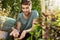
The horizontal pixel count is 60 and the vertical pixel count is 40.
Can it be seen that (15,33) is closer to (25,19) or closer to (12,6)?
(25,19)

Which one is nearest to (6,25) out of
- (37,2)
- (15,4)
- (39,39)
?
(15,4)

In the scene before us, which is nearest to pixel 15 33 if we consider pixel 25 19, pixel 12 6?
pixel 25 19

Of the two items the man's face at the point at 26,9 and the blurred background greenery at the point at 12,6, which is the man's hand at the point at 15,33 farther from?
the blurred background greenery at the point at 12,6

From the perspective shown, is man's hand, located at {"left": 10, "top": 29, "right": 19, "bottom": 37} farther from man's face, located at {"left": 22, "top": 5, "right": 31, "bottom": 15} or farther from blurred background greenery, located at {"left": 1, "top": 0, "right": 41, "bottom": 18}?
blurred background greenery, located at {"left": 1, "top": 0, "right": 41, "bottom": 18}

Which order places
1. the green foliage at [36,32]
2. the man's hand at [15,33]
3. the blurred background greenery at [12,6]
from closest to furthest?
1. the green foliage at [36,32]
2. the man's hand at [15,33]
3. the blurred background greenery at [12,6]

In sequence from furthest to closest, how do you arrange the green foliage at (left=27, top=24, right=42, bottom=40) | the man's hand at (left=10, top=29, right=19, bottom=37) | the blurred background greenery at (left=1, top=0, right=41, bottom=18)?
the blurred background greenery at (left=1, top=0, right=41, bottom=18) → the man's hand at (left=10, top=29, right=19, bottom=37) → the green foliage at (left=27, top=24, right=42, bottom=40)

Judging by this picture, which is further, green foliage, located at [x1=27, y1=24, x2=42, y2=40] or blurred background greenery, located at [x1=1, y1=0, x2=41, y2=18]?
blurred background greenery, located at [x1=1, y1=0, x2=41, y2=18]

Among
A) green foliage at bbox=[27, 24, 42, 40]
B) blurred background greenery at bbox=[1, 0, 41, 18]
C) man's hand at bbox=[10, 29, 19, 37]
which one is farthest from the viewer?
blurred background greenery at bbox=[1, 0, 41, 18]

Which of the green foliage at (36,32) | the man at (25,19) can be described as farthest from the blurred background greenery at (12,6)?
the green foliage at (36,32)

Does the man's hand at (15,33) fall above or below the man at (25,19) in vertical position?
below

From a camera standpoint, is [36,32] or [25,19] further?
[25,19]

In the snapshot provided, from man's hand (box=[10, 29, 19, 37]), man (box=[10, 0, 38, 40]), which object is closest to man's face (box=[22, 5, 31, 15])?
man (box=[10, 0, 38, 40])

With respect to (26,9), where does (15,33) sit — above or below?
below

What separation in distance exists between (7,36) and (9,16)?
23 cm
